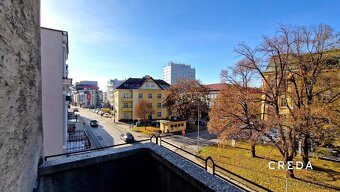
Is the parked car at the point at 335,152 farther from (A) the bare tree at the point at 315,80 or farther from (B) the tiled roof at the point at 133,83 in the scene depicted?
(B) the tiled roof at the point at 133,83

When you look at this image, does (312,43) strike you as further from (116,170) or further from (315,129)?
(116,170)

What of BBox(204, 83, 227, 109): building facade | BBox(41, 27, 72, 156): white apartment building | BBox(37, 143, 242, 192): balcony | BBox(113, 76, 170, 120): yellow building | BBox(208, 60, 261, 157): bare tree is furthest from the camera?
BBox(113, 76, 170, 120): yellow building

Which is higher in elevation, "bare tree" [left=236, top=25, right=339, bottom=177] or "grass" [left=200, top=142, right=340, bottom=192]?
"bare tree" [left=236, top=25, right=339, bottom=177]

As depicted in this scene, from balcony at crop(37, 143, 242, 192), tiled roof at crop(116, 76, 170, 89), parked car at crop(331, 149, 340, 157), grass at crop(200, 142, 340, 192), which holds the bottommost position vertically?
grass at crop(200, 142, 340, 192)

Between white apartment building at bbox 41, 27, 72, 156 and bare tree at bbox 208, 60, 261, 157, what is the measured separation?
1083 centimetres

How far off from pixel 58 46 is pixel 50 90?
1.99m

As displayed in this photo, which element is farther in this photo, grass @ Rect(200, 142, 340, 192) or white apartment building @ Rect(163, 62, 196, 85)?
white apartment building @ Rect(163, 62, 196, 85)

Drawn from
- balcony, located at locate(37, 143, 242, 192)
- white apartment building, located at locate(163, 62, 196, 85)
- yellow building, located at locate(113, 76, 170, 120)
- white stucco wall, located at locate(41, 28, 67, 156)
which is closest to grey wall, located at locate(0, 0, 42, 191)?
balcony, located at locate(37, 143, 242, 192)

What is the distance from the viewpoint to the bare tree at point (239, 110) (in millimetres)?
13148

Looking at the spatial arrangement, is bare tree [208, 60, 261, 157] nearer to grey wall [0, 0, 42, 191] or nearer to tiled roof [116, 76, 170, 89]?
grey wall [0, 0, 42, 191]

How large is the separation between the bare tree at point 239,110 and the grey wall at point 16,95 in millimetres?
12671

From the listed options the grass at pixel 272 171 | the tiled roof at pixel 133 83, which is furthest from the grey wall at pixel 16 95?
the tiled roof at pixel 133 83

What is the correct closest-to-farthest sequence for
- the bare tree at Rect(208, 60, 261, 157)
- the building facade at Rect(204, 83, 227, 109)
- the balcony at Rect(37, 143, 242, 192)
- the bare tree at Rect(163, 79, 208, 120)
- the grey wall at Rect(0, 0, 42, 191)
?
the grey wall at Rect(0, 0, 42, 191) < the balcony at Rect(37, 143, 242, 192) < the bare tree at Rect(208, 60, 261, 157) < the bare tree at Rect(163, 79, 208, 120) < the building facade at Rect(204, 83, 227, 109)

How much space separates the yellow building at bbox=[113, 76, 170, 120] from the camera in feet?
114
